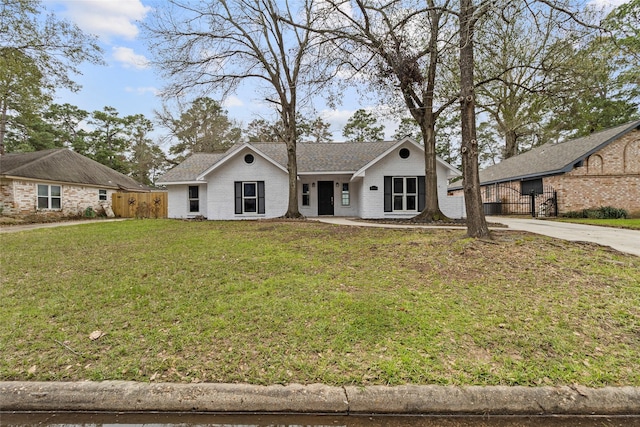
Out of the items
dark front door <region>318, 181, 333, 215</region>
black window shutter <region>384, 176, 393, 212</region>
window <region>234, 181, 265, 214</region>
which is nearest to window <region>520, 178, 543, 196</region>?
black window shutter <region>384, 176, 393, 212</region>

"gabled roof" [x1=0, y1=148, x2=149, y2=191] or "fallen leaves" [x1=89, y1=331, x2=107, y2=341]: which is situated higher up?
"gabled roof" [x1=0, y1=148, x2=149, y2=191]

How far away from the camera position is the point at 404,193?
15.3 m

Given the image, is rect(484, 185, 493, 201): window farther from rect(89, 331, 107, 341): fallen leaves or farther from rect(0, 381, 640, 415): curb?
rect(89, 331, 107, 341): fallen leaves

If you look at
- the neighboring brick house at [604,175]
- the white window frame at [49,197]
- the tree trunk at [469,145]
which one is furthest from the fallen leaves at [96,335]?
the neighboring brick house at [604,175]

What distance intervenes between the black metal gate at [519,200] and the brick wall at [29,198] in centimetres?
2806

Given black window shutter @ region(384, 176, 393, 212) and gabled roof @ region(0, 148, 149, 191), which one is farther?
gabled roof @ region(0, 148, 149, 191)

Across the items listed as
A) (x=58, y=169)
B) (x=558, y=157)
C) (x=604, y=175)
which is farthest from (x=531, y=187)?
(x=58, y=169)

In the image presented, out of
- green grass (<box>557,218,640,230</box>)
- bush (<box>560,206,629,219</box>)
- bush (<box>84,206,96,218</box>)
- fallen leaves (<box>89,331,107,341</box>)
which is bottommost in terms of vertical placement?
fallen leaves (<box>89,331,107,341</box>)

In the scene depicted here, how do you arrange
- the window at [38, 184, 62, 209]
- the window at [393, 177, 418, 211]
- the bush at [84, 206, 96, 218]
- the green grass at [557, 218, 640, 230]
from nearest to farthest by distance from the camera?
the green grass at [557, 218, 640, 230] → the window at [393, 177, 418, 211] → the window at [38, 184, 62, 209] → the bush at [84, 206, 96, 218]

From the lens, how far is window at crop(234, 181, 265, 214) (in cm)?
1576

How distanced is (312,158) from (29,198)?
1643 cm

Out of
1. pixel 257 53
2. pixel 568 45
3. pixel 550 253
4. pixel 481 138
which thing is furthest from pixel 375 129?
pixel 550 253

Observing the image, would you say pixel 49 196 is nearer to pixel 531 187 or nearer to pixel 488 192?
pixel 531 187

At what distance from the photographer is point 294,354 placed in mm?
2986
